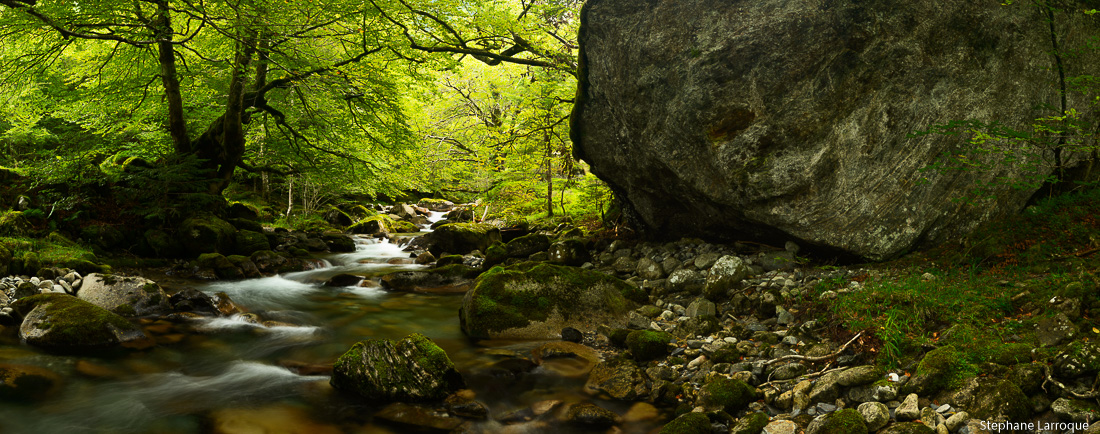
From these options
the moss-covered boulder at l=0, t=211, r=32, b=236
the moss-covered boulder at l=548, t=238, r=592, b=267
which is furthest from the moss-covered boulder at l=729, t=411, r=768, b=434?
the moss-covered boulder at l=0, t=211, r=32, b=236

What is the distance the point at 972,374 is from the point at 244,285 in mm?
11249

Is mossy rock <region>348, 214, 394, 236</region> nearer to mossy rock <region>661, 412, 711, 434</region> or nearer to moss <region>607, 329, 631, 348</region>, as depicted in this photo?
moss <region>607, 329, 631, 348</region>

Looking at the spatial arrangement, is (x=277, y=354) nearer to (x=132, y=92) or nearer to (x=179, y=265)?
(x=179, y=265)

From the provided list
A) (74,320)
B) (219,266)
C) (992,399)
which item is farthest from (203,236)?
(992,399)

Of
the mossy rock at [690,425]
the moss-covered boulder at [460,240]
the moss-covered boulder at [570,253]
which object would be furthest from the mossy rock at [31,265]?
the mossy rock at [690,425]

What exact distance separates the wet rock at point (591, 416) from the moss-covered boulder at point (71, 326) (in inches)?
223

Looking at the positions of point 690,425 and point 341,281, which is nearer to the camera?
point 690,425

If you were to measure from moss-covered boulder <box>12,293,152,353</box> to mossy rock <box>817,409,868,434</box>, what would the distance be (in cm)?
771

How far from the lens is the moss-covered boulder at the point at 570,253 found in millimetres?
10446

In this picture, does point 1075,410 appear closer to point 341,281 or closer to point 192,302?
point 192,302

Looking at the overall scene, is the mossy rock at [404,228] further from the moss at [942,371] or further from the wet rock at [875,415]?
the moss at [942,371]

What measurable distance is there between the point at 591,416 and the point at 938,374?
2733 mm

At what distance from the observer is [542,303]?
706cm

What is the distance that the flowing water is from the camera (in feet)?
15.6
